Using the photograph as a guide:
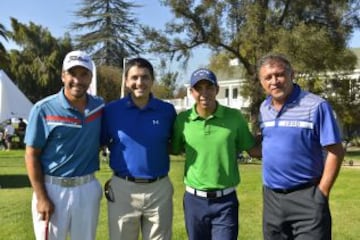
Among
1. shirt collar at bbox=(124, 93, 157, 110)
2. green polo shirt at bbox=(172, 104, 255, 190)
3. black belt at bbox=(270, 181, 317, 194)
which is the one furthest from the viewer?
shirt collar at bbox=(124, 93, 157, 110)

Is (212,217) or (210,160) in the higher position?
(210,160)

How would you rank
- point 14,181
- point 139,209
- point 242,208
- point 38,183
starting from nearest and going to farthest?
point 38,183
point 139,209
point 242,208
point 14,181

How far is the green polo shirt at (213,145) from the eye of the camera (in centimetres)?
463

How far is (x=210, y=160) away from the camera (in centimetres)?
463

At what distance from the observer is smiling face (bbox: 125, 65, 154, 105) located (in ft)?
15.4

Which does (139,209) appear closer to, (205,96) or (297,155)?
(205,96)

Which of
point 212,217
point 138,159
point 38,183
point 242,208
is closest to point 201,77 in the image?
point 138,159

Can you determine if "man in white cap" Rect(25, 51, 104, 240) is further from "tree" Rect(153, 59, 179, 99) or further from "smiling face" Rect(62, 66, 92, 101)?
"tree" Rect(153, 59, 179, 99)

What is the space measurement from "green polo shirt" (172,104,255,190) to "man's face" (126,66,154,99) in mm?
421

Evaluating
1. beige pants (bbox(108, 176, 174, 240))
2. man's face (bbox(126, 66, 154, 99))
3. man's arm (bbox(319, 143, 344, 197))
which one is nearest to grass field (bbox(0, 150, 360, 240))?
beige pants (bbox(108, 176, 174, 240))

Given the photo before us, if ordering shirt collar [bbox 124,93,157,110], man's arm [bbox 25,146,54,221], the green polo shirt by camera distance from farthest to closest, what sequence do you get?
shirt collar [bbox 124,93,157,110], the green polo shirt, man's arm [bbox 25,146,54,221]

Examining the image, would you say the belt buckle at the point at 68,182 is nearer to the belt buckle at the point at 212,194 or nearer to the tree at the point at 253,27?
the belt buckle at the point at 212,194

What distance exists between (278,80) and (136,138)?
1273 millimetres

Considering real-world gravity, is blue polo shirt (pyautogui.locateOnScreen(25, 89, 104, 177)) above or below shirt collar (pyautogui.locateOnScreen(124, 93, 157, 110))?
below
